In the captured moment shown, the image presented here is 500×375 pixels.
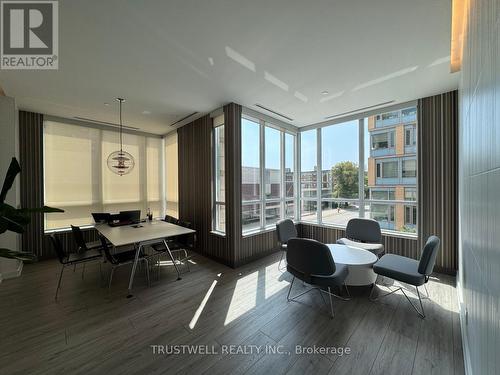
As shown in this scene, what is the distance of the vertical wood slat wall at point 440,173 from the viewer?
3229mm

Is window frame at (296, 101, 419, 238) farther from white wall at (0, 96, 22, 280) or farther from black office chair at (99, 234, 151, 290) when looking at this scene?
white wall at (0, 96, 22, 280)

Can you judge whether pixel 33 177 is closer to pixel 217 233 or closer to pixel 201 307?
pixel 217 233

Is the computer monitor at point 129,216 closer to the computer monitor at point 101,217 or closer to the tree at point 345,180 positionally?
the computer monitor at point 101,217

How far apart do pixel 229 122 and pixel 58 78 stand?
2.51 meters

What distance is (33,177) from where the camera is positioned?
4.14 meters

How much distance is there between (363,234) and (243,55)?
11.6 ft

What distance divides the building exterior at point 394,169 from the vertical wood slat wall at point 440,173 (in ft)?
0.53

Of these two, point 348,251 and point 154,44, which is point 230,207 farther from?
point 154,44

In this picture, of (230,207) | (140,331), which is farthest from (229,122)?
(140,331)

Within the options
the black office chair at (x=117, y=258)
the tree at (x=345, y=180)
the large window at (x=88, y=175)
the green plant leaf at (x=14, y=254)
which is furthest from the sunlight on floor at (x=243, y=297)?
the large window at (x=88, y=175)

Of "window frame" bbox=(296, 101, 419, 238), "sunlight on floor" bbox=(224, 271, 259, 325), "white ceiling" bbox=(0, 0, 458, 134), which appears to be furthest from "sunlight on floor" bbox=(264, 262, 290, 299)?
"white ceiling" bbox=(0, 0, 458, 134)

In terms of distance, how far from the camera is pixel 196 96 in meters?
3.46

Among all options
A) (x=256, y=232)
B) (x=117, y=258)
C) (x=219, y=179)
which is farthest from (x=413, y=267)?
(x=117, y=258)

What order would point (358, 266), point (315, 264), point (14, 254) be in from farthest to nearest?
1. point (358, 266)
2. point (315, 264)
3. point (14, 254)
